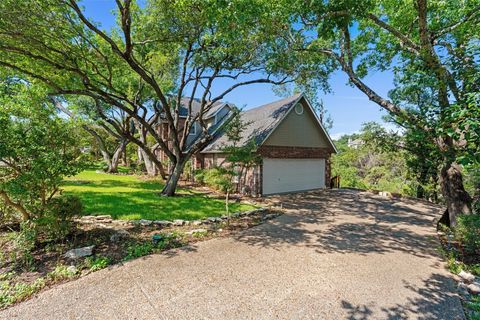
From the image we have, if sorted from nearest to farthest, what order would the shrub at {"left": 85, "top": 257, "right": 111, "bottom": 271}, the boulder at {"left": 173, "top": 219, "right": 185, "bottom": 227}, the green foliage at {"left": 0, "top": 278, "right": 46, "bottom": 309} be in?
the green foliage at {"left": 0, "top": 278, "right": 46, "bottom": 309}
the shrub at {"left": 85, "top": 257, "right": 111, "bottom": 271}
the boulder at {"left": 173, "top": 219, "right": 185, "bottom": 227}

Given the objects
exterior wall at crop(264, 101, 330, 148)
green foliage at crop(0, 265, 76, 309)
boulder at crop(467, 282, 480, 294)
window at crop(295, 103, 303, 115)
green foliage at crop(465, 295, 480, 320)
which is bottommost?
green foliage at crop(465, 295, 480, 320)

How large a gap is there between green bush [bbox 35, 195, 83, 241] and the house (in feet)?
25.1

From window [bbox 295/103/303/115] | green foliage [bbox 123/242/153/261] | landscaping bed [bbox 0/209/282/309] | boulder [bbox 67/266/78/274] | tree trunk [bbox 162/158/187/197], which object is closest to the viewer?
landscaping bed [bbox 0/209/282/309]

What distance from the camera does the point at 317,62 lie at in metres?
11.0

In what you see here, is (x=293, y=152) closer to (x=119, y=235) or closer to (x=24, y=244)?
(x=119, y=235)

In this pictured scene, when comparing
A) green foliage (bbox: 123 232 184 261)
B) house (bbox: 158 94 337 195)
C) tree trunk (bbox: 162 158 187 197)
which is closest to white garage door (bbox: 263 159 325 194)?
house (bbox: 158 94 337 195)

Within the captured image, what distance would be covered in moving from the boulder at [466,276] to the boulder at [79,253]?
8.35m

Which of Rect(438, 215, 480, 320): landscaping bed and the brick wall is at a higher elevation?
the brick wall

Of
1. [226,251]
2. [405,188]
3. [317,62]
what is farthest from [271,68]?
[405,188]

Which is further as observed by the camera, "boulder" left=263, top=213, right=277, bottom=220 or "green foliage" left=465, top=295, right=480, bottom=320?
"boulder" left=263, top=213, right=277, bottom=220

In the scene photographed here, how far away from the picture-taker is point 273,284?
14.2ft

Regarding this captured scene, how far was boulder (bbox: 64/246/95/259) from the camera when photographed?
16.9 ft

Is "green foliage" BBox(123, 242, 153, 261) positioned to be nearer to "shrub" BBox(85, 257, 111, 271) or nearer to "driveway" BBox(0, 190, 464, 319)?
"driveway" BBox(0, 190, 464, 319)

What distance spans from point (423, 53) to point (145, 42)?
9.15 m
